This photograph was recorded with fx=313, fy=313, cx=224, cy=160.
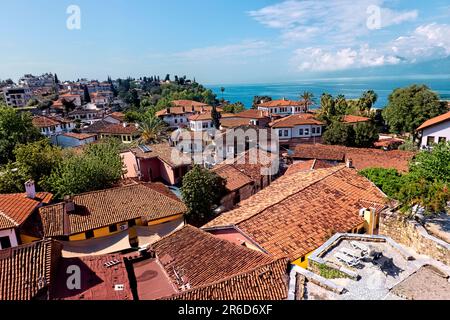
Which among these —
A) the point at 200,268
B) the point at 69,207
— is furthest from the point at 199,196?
the point at 200,268

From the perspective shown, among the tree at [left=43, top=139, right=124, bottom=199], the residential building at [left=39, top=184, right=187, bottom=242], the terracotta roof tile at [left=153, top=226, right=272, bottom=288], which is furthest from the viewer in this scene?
the tree at [left=43, top=139, right=124, bottom=199]

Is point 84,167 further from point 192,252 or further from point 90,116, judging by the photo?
point 90,116

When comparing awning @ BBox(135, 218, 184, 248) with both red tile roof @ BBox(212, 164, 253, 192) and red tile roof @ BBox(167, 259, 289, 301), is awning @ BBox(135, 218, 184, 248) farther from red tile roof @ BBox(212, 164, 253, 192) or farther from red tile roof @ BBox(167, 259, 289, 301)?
red tile roof @ BBox(167, 259, 289, 301)

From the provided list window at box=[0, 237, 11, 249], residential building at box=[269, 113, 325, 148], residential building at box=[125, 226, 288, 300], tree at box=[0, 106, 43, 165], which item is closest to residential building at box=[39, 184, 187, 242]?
window at box=[0, 237, 11, 249]

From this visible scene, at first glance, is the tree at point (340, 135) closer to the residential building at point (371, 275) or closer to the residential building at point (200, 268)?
the residential building at point (200, 268)
